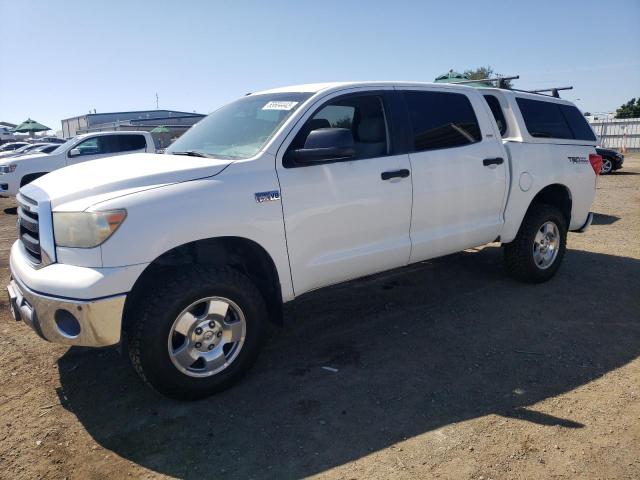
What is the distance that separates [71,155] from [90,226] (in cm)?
1045

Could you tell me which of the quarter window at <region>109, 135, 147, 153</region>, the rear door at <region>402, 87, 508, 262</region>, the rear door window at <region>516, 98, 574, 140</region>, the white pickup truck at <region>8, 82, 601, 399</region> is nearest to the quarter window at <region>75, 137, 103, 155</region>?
the quarter window at <region>109, 135, 147, 153</region>

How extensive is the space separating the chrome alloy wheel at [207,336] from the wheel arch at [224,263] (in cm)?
27

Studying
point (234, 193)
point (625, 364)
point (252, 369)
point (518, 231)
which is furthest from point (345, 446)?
point (518, 231)

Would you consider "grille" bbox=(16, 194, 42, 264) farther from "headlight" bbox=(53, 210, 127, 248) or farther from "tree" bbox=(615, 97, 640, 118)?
"tree" bbox=(615, 97, 640, 118)

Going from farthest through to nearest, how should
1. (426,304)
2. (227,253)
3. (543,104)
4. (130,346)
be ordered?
(543,104) → (426,304) → (227,253) → (130,346)

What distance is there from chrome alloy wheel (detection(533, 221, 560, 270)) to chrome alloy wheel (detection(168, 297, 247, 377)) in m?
3.37

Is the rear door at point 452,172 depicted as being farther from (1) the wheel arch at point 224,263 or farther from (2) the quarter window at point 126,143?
(2) the quarter window at point 126,143

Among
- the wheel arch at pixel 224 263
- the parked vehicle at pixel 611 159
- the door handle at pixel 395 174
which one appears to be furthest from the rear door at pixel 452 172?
the parked vehicle at pixel 611 159

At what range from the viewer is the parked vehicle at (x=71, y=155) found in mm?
11406

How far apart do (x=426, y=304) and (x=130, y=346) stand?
283cm

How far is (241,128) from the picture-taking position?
372 centimetres

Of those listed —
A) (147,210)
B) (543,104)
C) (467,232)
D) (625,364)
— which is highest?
(543,104)

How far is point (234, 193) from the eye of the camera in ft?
10.0

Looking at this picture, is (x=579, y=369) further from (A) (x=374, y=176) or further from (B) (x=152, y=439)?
(B) (x=152, y=439)
